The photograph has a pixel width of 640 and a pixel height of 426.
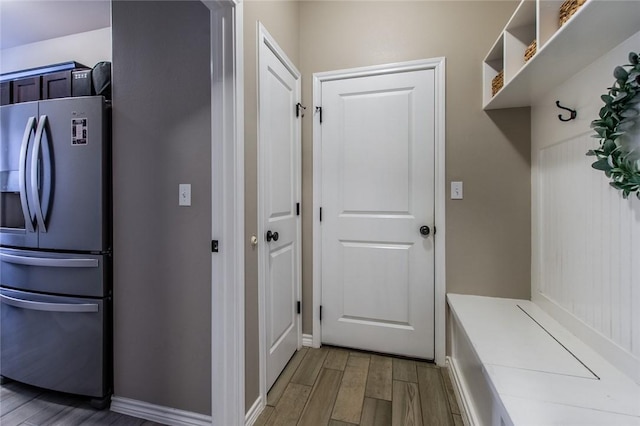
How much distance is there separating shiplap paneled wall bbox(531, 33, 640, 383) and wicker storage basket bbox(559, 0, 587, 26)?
0.70ft

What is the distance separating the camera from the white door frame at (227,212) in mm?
1276

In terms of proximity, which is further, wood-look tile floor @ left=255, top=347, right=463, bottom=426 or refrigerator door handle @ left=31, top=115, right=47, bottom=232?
refrigerator door handle @ left=31, top=115, right=47, bottom=232

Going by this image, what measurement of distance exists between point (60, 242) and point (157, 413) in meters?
1.08

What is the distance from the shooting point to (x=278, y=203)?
181 cm

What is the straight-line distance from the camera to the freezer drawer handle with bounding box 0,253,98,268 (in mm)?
1510

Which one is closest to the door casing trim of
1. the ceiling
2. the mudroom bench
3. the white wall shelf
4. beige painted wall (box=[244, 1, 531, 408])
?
beige painted wall (box=[244, 1, 531, 408])

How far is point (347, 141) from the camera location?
2092mm

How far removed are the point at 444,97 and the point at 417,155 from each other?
16.6 inches

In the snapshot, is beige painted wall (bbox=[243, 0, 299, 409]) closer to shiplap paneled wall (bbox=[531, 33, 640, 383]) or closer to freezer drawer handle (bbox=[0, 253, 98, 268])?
freezer drawer handle (bbox=[0, 253, 98, 268])

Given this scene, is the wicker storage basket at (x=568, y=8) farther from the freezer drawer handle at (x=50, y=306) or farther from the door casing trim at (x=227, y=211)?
the freezer drawer handle at (x=50, y=306)

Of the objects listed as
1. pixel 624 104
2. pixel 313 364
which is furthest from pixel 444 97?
pixel 313 364

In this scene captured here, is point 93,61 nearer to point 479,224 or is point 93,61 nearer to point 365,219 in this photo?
point 365,219

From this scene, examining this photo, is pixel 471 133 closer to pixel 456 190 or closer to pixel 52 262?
pixel 456 190

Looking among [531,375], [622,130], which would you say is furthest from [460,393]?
[622,130]
